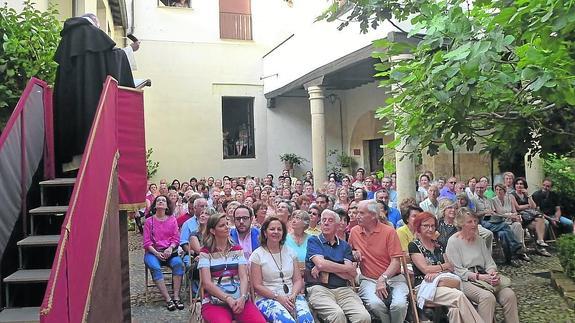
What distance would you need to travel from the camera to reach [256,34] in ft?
58.7

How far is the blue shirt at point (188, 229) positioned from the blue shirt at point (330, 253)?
216 cm

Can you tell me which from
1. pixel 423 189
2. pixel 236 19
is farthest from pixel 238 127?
pixel 423 189

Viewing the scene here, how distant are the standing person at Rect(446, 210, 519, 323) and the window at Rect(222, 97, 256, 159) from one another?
13.0 meters

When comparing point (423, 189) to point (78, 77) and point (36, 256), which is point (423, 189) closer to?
point (78, 77)

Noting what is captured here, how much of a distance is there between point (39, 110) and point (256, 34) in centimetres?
1392

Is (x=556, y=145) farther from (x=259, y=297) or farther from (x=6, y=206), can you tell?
(x=6, y=206)

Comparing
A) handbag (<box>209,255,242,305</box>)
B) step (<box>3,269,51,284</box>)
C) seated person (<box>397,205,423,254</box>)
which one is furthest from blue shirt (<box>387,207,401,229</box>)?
step (<box>3,269,51,284</box>)

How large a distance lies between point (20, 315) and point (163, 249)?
120 inches

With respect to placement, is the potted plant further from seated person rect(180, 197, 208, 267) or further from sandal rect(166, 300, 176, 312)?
sandal rect(166, 300, 176, 312)

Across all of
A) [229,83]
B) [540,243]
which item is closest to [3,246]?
[540,243]

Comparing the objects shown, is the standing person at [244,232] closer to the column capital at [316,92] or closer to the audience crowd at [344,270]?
the audience crowd at [344,270]

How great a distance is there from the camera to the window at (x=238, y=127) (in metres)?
17.9

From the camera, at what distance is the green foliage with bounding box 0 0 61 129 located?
4.70 meters

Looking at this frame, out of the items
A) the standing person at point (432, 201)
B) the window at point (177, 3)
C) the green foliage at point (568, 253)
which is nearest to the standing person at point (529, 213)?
the standing person at point (432, 201)
